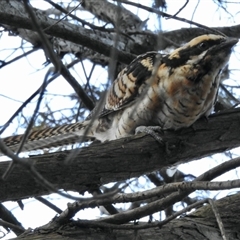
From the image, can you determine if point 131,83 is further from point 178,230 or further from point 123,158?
point 178,230

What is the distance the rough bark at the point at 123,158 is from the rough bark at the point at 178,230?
232 millimetres

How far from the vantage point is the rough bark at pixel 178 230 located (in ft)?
7.48

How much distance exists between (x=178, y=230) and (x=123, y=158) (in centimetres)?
42

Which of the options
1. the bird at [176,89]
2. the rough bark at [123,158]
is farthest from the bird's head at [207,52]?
the rough bark at [123,158]

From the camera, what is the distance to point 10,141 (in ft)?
10.1

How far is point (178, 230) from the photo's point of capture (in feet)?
7.90

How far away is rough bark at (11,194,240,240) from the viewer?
2.28 metres

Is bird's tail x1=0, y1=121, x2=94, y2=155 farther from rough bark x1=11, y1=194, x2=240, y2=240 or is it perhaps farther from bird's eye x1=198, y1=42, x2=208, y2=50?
rough bark x1=11, y1=194, x2=240, y2=240

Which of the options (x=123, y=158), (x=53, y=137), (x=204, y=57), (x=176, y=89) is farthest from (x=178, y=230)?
(x=53, y=137)

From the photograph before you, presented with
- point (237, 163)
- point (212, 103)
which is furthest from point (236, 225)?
point (212, 103)

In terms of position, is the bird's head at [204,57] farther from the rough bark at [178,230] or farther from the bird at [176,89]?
the rough bark at [178,230]

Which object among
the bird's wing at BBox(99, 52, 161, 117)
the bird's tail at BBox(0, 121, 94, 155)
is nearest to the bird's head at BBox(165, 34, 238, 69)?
the bird's wing at BBox(99, 52, 161, 117)

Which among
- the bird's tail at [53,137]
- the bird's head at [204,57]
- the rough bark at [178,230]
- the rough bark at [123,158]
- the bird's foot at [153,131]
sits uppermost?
the bird's head at [204,57]

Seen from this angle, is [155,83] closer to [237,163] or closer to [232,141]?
[232,141]
